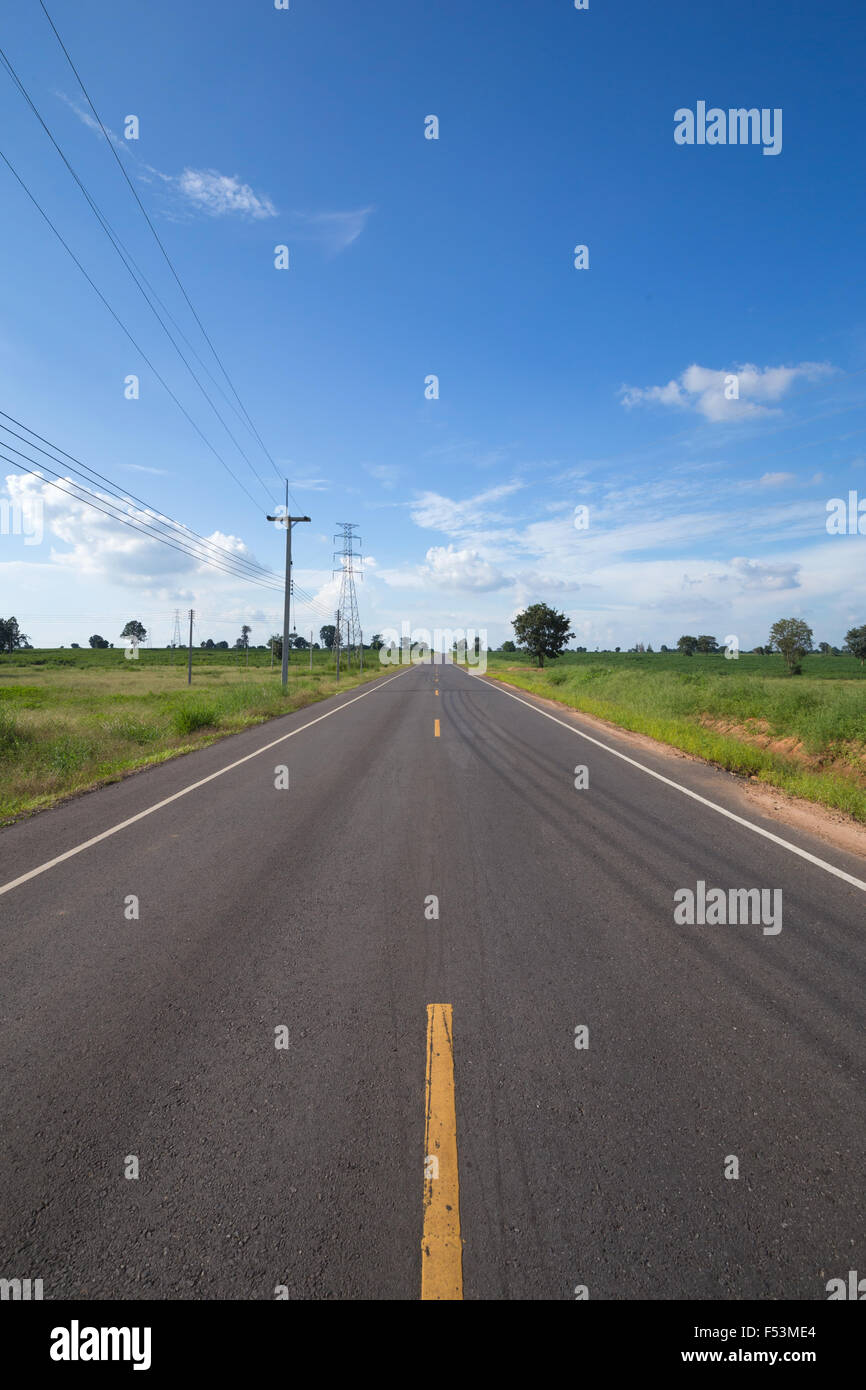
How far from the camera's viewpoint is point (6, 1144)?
8.23ft

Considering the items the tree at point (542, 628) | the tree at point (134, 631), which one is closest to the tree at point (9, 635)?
the tree at point (134, 631)

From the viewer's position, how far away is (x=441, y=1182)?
2.26m

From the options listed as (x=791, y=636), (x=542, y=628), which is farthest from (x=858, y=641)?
(x=542, y=628)

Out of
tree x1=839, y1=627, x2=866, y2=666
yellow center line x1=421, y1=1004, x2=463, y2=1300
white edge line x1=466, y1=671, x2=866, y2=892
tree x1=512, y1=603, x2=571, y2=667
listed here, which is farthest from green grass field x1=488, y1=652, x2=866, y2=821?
tree x1=839, y1=627, x2=866, y2=666

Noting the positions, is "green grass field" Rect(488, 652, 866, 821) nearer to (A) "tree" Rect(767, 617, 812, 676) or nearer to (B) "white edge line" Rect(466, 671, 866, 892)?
(B) "white edge line" Rect(466, 671, 866, 892)

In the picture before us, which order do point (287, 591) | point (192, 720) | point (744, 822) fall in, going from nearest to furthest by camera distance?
1. point (744, 822)
2. point (192, 720)
3. point (287, 591)

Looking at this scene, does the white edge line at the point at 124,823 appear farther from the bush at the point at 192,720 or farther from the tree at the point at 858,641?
the tree at the point at 858,641

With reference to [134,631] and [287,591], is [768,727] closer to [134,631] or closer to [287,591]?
[287,591]

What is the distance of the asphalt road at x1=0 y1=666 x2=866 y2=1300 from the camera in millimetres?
2037

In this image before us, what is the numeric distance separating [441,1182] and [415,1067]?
67cm

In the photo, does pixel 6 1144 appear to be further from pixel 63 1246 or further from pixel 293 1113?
pixel 293 1113


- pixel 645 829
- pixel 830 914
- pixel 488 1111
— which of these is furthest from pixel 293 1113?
pixel 645 829

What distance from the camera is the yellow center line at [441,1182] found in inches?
75.1
